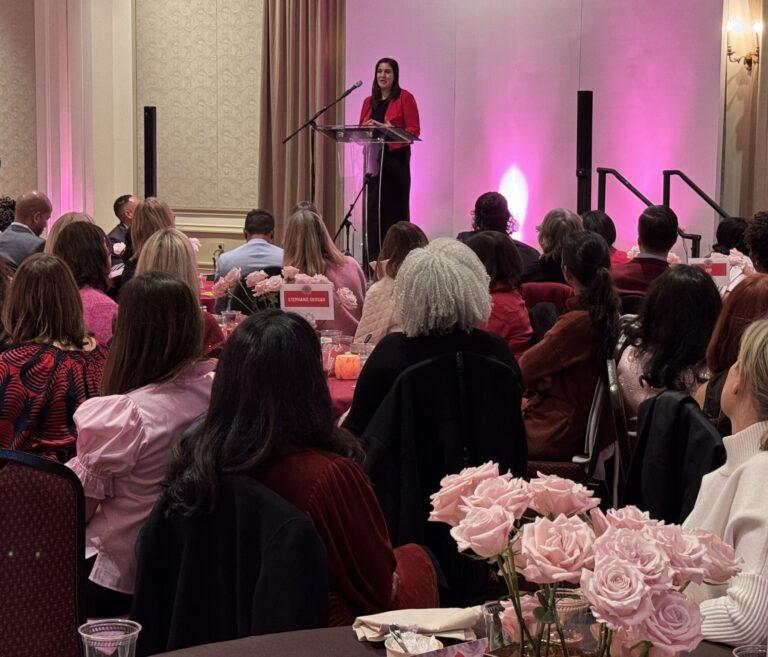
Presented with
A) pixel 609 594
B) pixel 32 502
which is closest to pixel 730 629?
pixel 609 594

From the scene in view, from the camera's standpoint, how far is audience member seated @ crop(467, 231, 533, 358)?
4.48 m

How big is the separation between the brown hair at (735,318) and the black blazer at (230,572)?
1402 mm

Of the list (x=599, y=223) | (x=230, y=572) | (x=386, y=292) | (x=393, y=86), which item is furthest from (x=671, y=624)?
(x=393, y=86)

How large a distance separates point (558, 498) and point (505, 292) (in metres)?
3.33

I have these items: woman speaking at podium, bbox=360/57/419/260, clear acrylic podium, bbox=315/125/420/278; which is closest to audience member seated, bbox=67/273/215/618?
clear acrylic podium, bbox=315/125/420/278

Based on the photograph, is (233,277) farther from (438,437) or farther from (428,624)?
(428,624)

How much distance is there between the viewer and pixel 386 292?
15.3 ft

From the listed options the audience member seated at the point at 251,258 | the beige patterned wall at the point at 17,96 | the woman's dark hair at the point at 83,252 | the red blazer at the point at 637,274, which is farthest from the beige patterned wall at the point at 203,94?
the woman's dark hair at the point at 83,252

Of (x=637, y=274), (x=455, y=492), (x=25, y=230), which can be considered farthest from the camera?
(x=25, y=230)

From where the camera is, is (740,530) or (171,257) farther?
(171,257)

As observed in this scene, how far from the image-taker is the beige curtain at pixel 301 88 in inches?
392

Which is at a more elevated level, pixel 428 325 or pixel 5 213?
pixel 5 213

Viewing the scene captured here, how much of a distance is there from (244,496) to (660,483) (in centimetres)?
121

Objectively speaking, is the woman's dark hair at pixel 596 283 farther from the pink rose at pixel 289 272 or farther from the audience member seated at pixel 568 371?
the pink rose at pixel 289 272
